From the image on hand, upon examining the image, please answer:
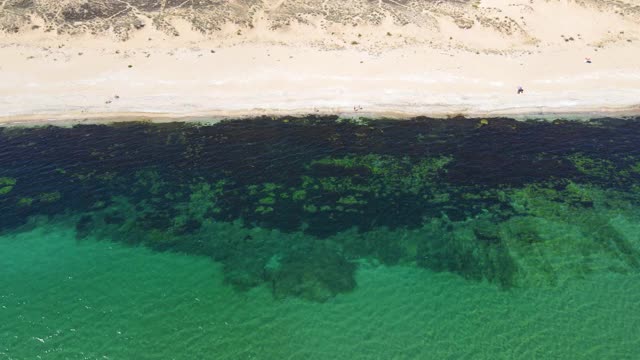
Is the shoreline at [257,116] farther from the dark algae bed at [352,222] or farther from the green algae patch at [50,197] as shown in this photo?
the green algae patch at [50,197]

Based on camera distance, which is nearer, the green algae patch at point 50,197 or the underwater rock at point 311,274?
the underwater rock at point 311,274

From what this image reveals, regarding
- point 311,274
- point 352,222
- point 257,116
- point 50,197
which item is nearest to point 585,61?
point 352,222

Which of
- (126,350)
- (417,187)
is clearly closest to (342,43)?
(417,187)

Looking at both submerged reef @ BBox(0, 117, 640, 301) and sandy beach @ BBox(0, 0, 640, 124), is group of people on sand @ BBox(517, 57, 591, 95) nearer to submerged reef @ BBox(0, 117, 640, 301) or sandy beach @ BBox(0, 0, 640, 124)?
sandy beach @ BBox(0, 0, 640, 124)

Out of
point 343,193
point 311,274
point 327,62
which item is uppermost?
point 327,62

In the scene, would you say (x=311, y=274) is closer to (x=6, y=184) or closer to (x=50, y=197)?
(x=50, y=197)

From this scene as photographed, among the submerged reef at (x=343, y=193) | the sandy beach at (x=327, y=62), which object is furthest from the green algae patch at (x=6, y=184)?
the sandy beach at (x=327, y=62)
